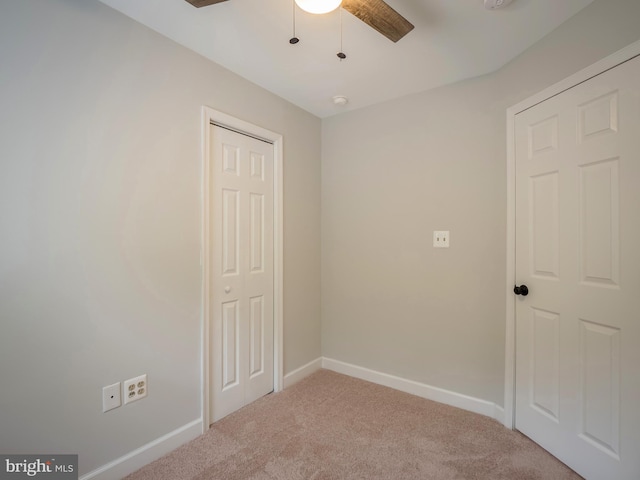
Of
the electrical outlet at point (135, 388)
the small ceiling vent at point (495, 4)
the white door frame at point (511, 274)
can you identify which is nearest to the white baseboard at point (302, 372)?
the electrical outlet at point (135, 388)

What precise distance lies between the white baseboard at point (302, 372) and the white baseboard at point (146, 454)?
0.84m

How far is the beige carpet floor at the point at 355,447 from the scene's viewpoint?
1620 millimetres

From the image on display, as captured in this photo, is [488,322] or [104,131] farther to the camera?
[488,322]

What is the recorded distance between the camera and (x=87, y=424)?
149cm

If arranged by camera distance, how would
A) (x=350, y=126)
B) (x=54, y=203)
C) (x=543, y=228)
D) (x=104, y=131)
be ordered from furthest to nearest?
(x=350, y=126)
(x=543, y=228)
(x=104, y=131)
(x=54, y=203)

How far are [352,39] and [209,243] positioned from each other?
154 centimetres

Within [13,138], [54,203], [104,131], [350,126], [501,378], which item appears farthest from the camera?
[350,126]

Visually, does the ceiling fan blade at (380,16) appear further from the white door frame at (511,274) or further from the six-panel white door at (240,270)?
the six-panel white door at (240,270)

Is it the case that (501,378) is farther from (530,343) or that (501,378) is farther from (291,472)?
(291,472)

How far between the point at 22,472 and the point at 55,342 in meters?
0.54

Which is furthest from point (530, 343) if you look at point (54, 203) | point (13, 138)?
point (13, 138)

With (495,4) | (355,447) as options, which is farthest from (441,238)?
(355,447)

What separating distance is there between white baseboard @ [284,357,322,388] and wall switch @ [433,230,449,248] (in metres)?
1.58

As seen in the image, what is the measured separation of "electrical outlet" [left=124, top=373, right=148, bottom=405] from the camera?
162 centimetres
